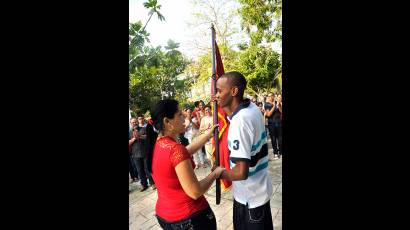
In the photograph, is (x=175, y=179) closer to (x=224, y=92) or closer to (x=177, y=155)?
(x=177, y=155)

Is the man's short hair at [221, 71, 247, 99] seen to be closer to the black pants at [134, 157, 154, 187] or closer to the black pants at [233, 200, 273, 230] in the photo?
the black pants at [233, 200, 273, 230]

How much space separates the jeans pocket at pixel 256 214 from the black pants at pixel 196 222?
1.11 feet

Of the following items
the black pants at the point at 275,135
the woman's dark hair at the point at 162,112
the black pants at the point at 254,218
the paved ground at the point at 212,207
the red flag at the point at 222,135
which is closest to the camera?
the woman's dark hair at the point at 162,112

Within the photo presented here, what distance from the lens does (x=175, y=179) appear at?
69.1 inches

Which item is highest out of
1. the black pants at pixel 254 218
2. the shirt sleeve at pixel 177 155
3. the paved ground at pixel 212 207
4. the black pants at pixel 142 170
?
the shirt sleeve at pixel 177 155

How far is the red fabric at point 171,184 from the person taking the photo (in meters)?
1.71

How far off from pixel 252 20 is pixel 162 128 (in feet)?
47.5

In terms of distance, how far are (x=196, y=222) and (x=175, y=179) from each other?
38 centimetres

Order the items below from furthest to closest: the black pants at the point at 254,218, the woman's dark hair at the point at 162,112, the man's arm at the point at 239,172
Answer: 1. the black pants at the point at 254,218
2. the woman's dark hair at the point at 162,112
3. the man's arm at the point at 239,172

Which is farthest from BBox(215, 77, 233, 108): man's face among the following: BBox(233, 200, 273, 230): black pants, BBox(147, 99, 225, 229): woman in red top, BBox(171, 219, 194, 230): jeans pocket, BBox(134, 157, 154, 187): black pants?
BBox(134, 157, 154, 187): black pants

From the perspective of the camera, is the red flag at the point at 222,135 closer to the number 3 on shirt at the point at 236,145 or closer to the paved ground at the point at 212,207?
the number 3 on shirt at the point at 236,145

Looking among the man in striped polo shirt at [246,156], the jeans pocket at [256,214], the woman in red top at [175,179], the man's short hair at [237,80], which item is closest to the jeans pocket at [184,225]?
the woman in red top at [175,179]
